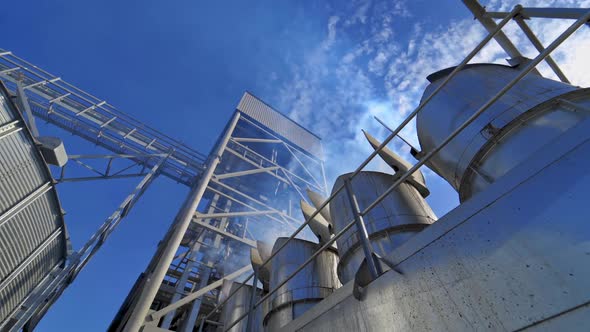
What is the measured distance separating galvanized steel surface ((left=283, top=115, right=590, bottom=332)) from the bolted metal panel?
141 centimetres

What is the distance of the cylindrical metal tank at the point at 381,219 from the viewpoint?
3.84 meters

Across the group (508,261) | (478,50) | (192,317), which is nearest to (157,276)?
(192,317)

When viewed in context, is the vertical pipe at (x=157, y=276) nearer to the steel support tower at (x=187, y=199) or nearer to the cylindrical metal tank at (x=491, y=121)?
the steel support tower at (x=187, y=199)

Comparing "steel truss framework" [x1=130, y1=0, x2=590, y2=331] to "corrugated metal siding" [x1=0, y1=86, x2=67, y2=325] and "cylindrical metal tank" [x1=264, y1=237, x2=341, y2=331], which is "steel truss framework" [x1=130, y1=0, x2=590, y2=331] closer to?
"cylindrical metal tank" [x1=264, y1=237, x2=341, y2=331]

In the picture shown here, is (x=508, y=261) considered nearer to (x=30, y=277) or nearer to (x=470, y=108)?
(x=470, y=108)

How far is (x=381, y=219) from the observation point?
401 cm

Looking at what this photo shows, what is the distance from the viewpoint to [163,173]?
13.9 meters

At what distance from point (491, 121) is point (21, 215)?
868cm

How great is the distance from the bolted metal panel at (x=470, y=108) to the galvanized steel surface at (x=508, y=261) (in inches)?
55.7

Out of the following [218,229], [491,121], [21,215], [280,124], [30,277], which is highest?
[280,124]

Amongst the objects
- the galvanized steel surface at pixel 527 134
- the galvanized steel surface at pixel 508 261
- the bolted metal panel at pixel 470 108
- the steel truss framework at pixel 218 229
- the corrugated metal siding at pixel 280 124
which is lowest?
the galvanized steel surface at pixel 508 261

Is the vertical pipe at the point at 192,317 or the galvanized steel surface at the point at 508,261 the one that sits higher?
the vertical pipe at the point at 192,317

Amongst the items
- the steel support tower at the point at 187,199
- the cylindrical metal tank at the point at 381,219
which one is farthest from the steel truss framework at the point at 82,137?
the cylindrical metal tank at the point at 381,219

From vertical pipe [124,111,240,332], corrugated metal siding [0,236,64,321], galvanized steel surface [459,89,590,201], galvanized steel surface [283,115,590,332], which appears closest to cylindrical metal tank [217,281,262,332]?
vertical pipe [124,111,240,332]
